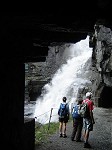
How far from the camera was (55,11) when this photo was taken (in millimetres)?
4477

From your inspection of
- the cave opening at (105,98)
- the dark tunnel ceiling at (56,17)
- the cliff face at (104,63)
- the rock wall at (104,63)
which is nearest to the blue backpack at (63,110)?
the dark tunnel ceiling at (56,17)

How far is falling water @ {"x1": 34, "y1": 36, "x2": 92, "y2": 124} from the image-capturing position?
3212 cm

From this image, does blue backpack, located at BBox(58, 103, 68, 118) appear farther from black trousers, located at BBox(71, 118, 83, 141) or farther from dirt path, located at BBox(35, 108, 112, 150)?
dirt path, located at BBox(35, 108, 112, 150)

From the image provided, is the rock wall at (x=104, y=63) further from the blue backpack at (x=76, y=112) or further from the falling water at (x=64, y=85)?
the blue backpack at (x=76, y=112)

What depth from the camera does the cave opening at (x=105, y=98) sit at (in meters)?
25.8

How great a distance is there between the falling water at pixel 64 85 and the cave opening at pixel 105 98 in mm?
4145

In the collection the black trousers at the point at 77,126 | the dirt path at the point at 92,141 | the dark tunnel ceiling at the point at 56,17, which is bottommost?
the dirt path at the point at 92,141

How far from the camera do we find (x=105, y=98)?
26.2 m

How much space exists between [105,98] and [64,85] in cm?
988

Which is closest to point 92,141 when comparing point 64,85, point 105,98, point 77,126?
point 77,126

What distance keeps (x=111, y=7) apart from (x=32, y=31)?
2.84 meters

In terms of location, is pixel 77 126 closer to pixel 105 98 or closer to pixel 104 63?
pixel 104 63

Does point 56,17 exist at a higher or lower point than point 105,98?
higher

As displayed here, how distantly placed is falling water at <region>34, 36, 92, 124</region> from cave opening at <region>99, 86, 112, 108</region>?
4.14 metres
